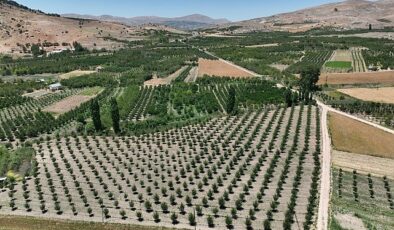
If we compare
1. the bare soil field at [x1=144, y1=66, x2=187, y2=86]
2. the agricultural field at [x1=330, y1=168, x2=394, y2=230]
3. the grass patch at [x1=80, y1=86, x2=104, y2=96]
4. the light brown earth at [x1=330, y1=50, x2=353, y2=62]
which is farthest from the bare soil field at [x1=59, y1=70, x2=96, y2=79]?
the agricultural field at [x1=330, y1=168, x2=394, y2=230]

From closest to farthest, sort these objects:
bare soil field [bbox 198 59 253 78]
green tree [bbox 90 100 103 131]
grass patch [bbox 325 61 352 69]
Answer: green tree [bbox 90 100 103 131], bare soil field [bbox 198 59 253 78], grass patch [bbox 325 61 352 69]

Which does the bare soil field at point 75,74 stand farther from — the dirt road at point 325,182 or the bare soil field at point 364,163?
the bare soil field at point 364,163

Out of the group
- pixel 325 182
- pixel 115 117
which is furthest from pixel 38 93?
pixel 325 182

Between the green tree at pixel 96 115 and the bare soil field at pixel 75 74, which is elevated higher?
the green tree at pixel 96 115

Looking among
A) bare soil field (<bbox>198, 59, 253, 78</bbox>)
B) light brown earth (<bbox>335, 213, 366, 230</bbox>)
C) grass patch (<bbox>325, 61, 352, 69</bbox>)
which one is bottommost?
light brown earth (<bbox>335, 213, 366, 230</bbox>)

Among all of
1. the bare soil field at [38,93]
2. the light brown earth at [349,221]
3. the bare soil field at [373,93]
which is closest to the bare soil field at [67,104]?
the bare soil field at [38,93]

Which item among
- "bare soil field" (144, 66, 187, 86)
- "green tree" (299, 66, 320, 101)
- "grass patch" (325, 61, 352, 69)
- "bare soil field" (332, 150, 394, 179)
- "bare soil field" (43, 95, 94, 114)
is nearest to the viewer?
"bare soil field" (332, 150, 394, 179)

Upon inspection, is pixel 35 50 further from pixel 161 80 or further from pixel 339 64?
pixel 339 64

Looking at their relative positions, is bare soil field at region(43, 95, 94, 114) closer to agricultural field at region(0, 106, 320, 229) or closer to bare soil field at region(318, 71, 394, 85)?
agricultural field at region(0, 106, 320, 229)
